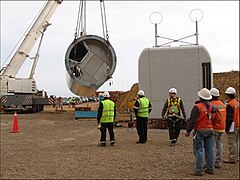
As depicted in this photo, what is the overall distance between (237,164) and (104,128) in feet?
13.7

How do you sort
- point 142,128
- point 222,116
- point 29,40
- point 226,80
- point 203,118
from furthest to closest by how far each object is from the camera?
1. point 226,80
2. point 29,40
3. point 142,128
4. point 222,116
5. point 203,118

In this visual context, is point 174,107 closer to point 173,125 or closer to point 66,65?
point 173,125

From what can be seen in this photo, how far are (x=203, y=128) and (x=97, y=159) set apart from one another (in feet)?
9.23

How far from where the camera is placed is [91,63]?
16844 millimetres

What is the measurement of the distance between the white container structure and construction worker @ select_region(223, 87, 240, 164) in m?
5.14

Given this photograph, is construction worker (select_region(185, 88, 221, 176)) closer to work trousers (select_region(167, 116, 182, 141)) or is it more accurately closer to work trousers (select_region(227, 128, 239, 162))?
work trousers (select_region(227, 128, 239, 162))

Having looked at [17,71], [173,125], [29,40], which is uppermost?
[29,40]

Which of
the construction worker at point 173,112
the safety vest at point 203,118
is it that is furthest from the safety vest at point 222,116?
the construction worker at point 173,112

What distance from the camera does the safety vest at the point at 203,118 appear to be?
20.7 ft

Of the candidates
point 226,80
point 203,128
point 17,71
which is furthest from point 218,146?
point 226,80

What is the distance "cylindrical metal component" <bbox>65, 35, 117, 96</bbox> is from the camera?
54.7 feet

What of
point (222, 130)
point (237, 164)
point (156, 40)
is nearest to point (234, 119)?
point (222, 130)

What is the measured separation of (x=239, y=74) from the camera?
27844 millimetres

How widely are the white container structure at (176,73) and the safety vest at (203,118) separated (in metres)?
6.09
